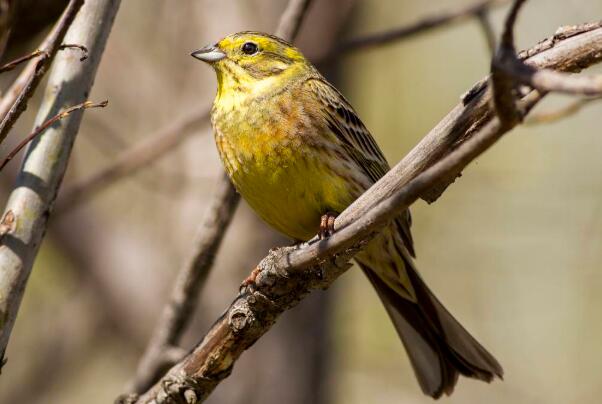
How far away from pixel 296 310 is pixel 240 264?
1.60ft

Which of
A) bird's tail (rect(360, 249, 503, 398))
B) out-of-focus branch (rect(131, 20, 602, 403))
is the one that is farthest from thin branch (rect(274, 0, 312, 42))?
out-of-focus branch (rect(131, 20, 602, 403))

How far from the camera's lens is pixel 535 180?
8969mm

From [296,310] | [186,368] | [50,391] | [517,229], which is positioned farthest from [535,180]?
[186,368]

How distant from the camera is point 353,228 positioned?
257 centimetres

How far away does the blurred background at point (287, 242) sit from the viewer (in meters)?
6.21

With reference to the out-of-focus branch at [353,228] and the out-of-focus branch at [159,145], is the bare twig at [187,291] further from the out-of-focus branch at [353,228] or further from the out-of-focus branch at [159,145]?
the out-of-focus branch at [159,145]

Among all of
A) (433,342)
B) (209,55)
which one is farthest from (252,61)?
(433,342)

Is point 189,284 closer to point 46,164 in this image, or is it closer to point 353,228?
point 46,164

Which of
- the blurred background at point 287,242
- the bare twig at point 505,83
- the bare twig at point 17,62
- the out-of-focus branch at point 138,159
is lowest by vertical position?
the blurred background at point 287,242

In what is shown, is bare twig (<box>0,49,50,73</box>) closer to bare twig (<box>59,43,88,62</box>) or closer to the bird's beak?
bare twig (<box>59,43,88,62</box>)

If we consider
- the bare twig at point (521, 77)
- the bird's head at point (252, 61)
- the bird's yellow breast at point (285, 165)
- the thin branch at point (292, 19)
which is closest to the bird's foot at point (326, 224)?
the bird's yellow breast at point (285, 165)

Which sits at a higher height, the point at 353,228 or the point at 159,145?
the point at 353,228

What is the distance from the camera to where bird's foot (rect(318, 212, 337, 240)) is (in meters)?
3.18

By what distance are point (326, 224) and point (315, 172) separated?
19.4 inches
